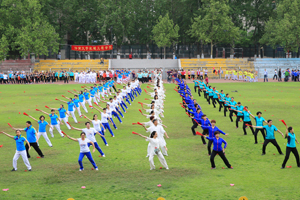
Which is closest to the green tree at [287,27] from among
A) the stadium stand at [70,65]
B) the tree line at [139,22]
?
the tree line at [139,22]

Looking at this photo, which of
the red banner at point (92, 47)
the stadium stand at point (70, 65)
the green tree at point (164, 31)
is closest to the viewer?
the stadium stand at point (70, 65)

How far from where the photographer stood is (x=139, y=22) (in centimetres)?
7025

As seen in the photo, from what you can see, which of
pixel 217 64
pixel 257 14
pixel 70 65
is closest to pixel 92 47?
pixel 70 65

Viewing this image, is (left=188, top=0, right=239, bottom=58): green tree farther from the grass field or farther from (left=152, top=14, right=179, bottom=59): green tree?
the grass field

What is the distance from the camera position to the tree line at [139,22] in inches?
2378

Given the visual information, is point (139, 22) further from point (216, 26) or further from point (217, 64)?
point (217, 64)

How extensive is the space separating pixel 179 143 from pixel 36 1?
5334 centimetres

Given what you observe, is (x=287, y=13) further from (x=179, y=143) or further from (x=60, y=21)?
(x=179, y=143)

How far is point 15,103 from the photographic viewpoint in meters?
29.7

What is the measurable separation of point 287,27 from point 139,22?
2848 centimetres

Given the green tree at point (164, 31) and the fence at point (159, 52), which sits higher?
the green tree at point (164, 31)

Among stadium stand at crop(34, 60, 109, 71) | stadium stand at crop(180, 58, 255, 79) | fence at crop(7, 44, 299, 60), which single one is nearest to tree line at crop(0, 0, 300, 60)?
fence at crop(7, 44, 299, 60)

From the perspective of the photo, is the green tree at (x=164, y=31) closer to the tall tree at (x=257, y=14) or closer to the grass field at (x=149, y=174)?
the tall tree at (x=257, y=14)

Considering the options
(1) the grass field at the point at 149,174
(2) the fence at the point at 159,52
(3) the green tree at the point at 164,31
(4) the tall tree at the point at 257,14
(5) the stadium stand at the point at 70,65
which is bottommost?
(1) the grass field at the point at 149,174
